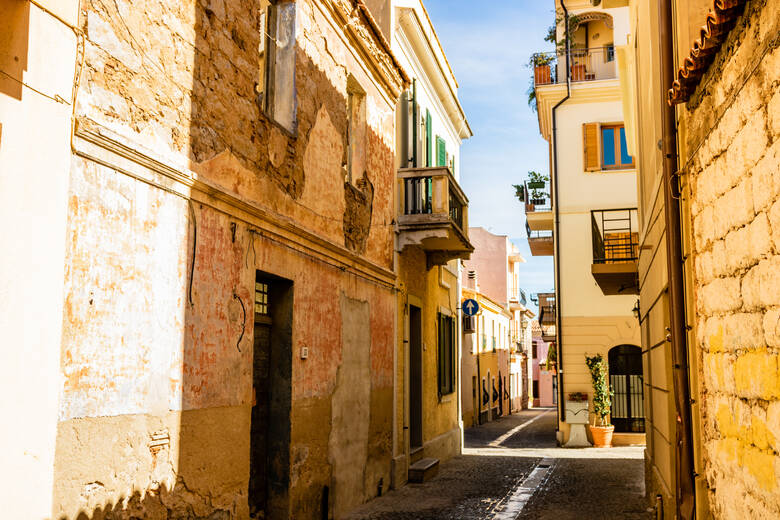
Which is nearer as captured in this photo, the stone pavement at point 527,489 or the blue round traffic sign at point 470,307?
the stone pavement at point 527,489

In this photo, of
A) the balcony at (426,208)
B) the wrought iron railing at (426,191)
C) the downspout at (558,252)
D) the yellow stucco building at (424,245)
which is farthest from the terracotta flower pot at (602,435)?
the wrought iron railing at (426,191)

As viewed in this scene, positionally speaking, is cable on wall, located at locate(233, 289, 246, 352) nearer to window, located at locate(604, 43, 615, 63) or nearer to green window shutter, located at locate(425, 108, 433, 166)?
green window shutter, located at locate(425, 108, 433, 166)

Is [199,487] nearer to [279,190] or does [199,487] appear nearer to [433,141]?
[279,190]

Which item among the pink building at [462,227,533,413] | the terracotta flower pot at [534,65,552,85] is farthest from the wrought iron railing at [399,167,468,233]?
the pink building at [462,227,533,413]

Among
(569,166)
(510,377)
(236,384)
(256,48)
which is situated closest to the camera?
(236,384)

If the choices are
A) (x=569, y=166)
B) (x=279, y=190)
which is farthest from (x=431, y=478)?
(x=569, y=166)

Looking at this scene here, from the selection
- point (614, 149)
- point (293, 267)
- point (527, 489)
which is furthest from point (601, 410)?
point (293, 267)

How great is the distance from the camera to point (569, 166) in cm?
2109

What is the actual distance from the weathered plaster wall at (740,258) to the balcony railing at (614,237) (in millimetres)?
12320

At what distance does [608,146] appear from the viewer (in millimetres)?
21141

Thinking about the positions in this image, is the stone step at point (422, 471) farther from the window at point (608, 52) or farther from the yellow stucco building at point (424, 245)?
the window at point (608, 52)

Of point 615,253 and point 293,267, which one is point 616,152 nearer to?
point 615,253

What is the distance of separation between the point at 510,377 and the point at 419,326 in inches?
1186

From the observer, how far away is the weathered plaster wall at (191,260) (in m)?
5.05
